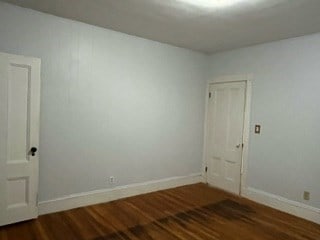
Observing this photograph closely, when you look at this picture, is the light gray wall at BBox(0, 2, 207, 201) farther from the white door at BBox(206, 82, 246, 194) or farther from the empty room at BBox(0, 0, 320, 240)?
the white door at BBox(206, 82, 246, 194)

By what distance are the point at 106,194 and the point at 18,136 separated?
1541mm

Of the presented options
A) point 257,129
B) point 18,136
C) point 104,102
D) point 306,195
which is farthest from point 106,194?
point 306,195

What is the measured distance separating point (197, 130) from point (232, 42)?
71.8 inches

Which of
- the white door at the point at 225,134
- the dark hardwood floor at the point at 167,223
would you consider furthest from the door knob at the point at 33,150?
the white door at the point at 225,134

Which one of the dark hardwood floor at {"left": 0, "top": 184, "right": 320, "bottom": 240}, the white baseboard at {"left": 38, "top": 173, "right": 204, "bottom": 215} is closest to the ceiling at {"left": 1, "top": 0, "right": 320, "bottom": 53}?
the white baseboard at {"left": 38, "top": 173, "right": 204, "bottom": 215}

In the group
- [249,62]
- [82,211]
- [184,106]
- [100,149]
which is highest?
[249,62]

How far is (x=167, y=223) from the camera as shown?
10.1ft

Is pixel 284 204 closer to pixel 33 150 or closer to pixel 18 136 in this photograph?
pixel 33 150

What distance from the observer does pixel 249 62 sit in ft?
13.6

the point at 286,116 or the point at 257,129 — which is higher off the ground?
the point at 286,116

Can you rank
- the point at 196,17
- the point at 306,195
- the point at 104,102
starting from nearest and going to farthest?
the point at 196,17 < the point at 306,195 < the point at 104,102

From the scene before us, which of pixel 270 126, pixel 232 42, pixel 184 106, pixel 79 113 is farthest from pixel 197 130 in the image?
pixel 79 113

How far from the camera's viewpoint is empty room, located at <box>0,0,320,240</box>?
110 inches

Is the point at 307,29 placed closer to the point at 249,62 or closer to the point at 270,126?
the point at 249,62
